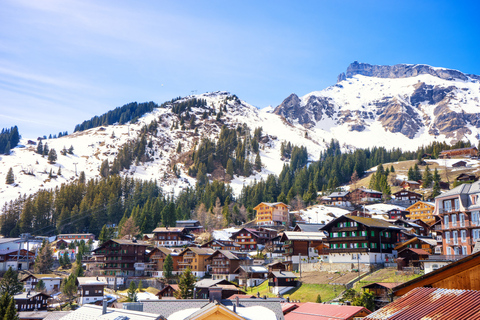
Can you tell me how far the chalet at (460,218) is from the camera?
53719 mm

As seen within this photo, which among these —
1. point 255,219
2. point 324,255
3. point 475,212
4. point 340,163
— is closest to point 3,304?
point 324,255

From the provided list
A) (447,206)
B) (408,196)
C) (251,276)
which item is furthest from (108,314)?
A: (408,196)

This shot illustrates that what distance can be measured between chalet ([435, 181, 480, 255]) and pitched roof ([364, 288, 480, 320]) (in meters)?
47.1

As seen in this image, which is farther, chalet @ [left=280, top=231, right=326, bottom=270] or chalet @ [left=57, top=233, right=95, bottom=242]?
chalet @ [left=57, top=233, right=95, bottom=242]

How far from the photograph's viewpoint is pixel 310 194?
140m

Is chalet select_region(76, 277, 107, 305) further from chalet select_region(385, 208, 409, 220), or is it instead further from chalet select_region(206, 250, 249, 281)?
chalet select_region(385, 208, 409, 220)

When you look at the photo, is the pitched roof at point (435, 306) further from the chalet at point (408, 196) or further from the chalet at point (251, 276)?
the chalet at point (408, 196)

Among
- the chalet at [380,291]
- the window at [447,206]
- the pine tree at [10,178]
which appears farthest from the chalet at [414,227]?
the pine tree at [10,178]

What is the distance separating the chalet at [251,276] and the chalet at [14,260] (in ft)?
172

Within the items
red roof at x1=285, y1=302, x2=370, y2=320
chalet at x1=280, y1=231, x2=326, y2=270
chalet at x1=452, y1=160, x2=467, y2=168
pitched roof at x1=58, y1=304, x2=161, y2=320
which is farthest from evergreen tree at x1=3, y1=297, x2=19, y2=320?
chalet at x1=452, y1=160, x2=467, y2=168

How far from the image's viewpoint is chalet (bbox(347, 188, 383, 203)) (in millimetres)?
133075

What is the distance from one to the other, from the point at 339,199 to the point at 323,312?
9997 cm

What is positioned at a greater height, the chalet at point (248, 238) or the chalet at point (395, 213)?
the chalet at point (395, 213)

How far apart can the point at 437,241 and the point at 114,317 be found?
6278cm
